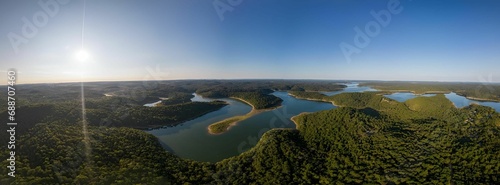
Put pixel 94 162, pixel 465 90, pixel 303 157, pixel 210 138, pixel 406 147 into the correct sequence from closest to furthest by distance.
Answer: pixel 94 162, pixel 303 157, pixel 406 147, pixel 210 138, pixel 465 90

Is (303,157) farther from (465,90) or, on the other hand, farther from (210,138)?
(465,90)

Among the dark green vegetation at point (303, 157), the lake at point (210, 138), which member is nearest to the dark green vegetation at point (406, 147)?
the dark green vegetation at point (303, 157)

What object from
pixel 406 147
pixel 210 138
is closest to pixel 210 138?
pixel 210 138

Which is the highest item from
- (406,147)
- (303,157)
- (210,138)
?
(406,147)

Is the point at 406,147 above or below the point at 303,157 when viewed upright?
above

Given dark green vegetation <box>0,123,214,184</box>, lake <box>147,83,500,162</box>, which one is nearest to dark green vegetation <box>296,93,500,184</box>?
lake <box>147,83,500,162</box>

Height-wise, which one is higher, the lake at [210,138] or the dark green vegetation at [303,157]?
the dark green vegetation at [303,157]

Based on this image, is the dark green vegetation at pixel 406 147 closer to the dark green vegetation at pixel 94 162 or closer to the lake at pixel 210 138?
the lake at pixel 210 138

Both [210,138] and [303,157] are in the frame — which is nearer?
[303,157]

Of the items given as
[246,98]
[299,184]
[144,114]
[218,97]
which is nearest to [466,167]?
[299,184]

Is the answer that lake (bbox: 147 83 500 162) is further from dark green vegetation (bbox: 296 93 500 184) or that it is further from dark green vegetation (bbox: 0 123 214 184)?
dark green vegetation (bbox: 296 93 500 184)

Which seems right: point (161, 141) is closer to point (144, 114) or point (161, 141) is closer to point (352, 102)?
point (144, 114)
